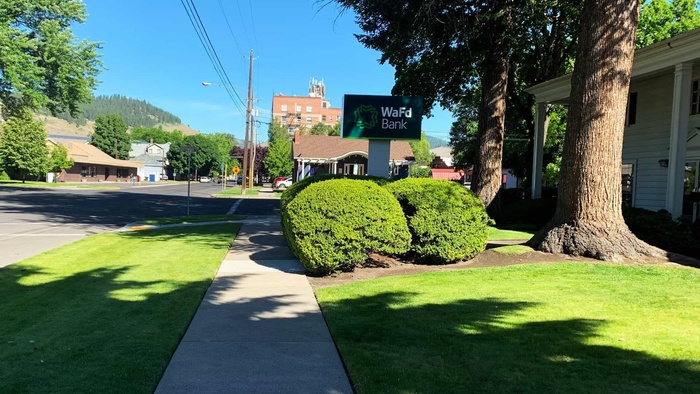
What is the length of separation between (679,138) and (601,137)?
14.6ft

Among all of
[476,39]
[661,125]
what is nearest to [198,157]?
[476,39]

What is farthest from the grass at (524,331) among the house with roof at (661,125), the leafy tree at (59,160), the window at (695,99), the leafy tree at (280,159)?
the leafy tree at (59,160)

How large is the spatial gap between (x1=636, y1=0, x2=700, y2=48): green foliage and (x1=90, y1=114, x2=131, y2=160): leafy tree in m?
95.1

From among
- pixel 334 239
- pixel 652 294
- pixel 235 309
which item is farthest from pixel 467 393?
pixel 334 239

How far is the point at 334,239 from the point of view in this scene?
786cm

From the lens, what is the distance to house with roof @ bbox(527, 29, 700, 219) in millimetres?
11672

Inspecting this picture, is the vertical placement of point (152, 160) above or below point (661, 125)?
above

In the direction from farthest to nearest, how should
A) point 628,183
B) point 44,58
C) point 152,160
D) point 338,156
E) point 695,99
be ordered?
point 152,160 → point 338,156 → point 44,58 → point 628,183 → point 695,99

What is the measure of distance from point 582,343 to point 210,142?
110243 millimetres

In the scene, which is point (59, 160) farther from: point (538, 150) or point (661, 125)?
point (661, 125)

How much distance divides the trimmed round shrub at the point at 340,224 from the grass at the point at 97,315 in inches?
68.2

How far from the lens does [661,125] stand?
15227mm

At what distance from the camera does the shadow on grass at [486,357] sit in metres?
3.57

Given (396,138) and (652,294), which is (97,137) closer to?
(396,138)
